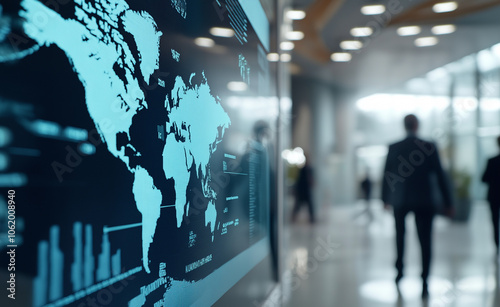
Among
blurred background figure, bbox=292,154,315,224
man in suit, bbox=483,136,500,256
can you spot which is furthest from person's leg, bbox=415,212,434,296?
blurred background figure, bbox=292,154,315,224

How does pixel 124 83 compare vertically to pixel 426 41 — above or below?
below

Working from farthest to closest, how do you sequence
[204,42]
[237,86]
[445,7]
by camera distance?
[445,7] → [237,86] → [204,42]

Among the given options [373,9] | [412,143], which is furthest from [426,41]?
[412,143]

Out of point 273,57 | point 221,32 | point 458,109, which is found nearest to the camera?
point 221,32

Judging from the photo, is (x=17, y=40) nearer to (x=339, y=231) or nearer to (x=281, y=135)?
(x=281, y=135)

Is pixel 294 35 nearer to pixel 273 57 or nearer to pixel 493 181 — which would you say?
pixel 493 181

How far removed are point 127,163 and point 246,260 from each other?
6.59 ft

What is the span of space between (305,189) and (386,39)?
4.68 m

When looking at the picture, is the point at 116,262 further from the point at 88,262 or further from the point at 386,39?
the point at 386,39

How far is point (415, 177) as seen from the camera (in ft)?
15.7

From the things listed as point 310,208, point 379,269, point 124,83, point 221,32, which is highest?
point 221,32

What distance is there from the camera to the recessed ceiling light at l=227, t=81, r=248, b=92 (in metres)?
2.67

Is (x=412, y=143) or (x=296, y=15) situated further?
(x=296, y=15)

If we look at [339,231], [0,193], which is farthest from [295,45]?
[0,193]
